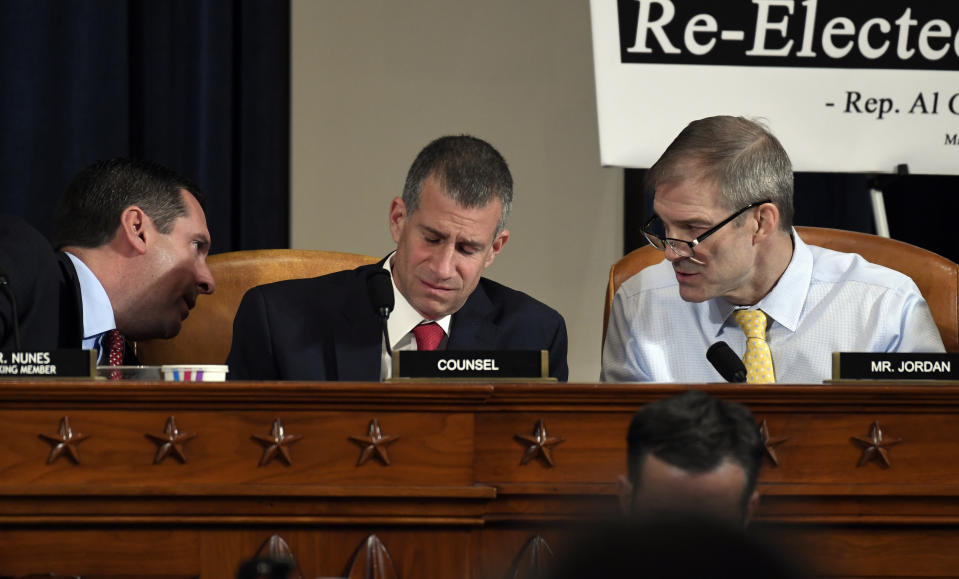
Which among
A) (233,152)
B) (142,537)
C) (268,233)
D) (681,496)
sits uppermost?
(233,152)

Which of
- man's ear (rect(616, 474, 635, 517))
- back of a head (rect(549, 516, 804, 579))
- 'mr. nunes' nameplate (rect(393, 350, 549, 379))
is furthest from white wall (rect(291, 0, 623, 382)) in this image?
back of a head (rect(549, 516, 804, 579))

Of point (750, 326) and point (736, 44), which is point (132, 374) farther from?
point (736, 44)

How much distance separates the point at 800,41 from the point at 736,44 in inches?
5.9

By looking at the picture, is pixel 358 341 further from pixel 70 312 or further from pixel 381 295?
pixel 70 312

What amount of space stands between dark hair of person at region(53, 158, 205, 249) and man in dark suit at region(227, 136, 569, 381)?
483 millimetres

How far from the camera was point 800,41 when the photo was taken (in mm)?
2727

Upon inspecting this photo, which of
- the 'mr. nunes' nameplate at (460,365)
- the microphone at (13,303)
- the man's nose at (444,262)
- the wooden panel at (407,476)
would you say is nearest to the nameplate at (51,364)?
the wooden panel at (407,476)

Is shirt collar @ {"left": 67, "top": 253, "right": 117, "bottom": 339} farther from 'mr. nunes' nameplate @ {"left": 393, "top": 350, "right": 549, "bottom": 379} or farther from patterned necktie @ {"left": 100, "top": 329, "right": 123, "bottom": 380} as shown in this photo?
'mr. nunes' nameplate @ {"left": 393, "top": 350, "right": 549, "bottom": 379}

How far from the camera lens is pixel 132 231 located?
2.45m

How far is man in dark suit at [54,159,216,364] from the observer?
2.43 m

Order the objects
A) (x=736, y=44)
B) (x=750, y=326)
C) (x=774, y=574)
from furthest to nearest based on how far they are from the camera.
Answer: (x=736, y=44) < (x=750, y=326) < (x=774, y=574)

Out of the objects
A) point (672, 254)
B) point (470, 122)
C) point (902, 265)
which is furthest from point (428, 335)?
point (470, 122)

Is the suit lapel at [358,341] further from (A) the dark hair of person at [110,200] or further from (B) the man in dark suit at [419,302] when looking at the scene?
(A) the dark hair of person at [110,200]

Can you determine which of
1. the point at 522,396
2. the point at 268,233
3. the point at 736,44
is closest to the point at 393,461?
the point at 522,396
